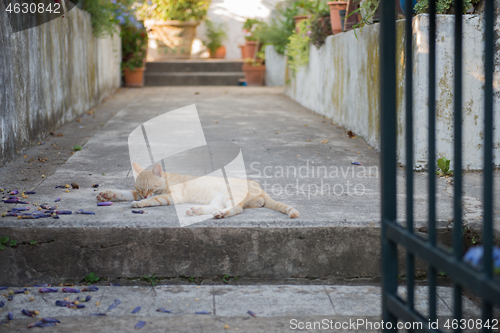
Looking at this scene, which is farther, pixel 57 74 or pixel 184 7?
pixel 184 7

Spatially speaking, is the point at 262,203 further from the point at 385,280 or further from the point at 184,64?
the point at 184,64

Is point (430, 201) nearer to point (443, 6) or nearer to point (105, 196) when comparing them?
point (105, 196)

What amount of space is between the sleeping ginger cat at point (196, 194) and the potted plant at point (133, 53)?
30.3ft

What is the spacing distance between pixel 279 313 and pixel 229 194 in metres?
0.82

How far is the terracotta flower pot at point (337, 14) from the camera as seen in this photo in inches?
252

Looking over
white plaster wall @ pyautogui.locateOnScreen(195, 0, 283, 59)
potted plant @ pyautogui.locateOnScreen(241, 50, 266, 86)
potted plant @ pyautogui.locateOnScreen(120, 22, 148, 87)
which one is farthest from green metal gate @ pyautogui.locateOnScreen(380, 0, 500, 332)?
white plaster wall @ pyautogui.locateOnScreen(195, 0, 283, 59)

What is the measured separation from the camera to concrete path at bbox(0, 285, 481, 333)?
7.03 feet

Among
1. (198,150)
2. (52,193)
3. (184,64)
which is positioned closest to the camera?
(52,193)

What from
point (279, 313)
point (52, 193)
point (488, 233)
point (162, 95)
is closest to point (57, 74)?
point (52, 193)

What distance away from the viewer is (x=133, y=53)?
11.9 m

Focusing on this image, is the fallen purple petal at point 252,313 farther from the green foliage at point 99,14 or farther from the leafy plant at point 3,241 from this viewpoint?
the green foliage at point 99,14

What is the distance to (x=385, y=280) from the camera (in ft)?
5.37

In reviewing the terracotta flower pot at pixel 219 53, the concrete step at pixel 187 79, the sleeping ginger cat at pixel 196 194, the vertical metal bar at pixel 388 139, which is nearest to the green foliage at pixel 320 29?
the sleeping ginger cat at pixel 196 194

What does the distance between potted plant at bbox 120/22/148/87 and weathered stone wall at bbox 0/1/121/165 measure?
2.77 meters
